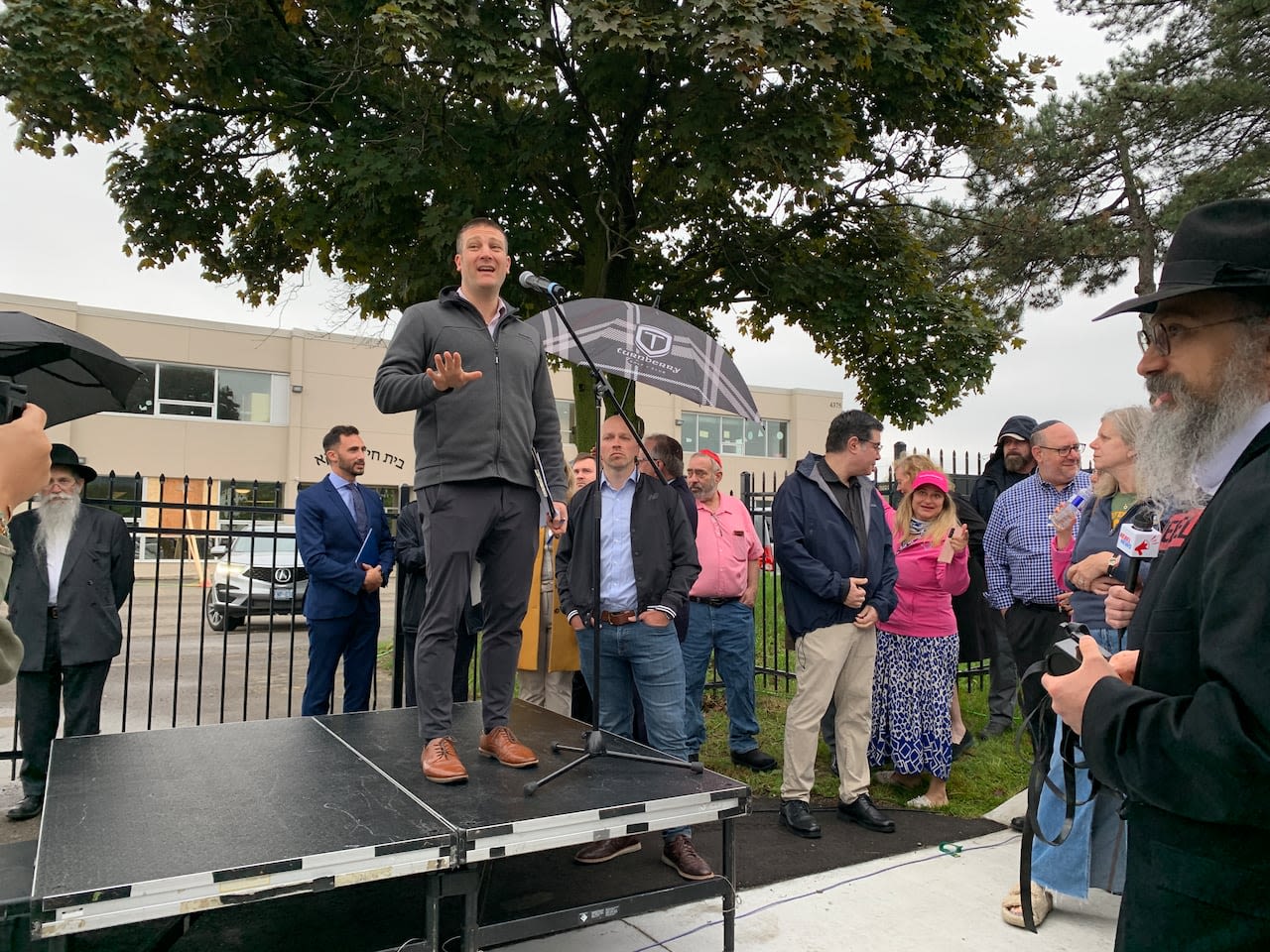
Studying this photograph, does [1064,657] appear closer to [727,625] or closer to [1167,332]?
[1167,332]

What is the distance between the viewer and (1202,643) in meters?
1.36

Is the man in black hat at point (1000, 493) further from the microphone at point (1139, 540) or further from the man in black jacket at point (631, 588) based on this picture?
the microphone at point (1139, 540)

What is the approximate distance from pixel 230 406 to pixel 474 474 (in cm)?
2551

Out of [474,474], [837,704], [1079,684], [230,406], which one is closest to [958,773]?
[837,704]

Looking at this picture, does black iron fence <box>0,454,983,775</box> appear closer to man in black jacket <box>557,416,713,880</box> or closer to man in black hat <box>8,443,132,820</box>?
man in black hat <box>8,443,132,820</box>

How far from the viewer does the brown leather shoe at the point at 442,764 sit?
11.4 ft

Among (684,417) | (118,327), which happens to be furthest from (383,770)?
(684,417)

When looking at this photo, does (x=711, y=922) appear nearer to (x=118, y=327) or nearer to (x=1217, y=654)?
(x=1217, y=654)

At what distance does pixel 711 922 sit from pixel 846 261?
8865mm

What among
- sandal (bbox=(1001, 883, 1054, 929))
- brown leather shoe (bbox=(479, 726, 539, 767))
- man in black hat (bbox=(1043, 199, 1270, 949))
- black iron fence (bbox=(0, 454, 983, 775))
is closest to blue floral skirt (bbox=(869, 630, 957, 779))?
sandal (bbox=(1001, 883, 1054, 929))

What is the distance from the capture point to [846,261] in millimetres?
10961

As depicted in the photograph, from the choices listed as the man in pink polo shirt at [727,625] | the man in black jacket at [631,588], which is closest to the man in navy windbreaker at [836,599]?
the man in black jacket at [631,588]

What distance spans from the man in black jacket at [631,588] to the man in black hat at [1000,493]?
10.0 feet

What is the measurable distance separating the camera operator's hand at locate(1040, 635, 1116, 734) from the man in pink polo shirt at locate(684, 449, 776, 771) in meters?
4.67
